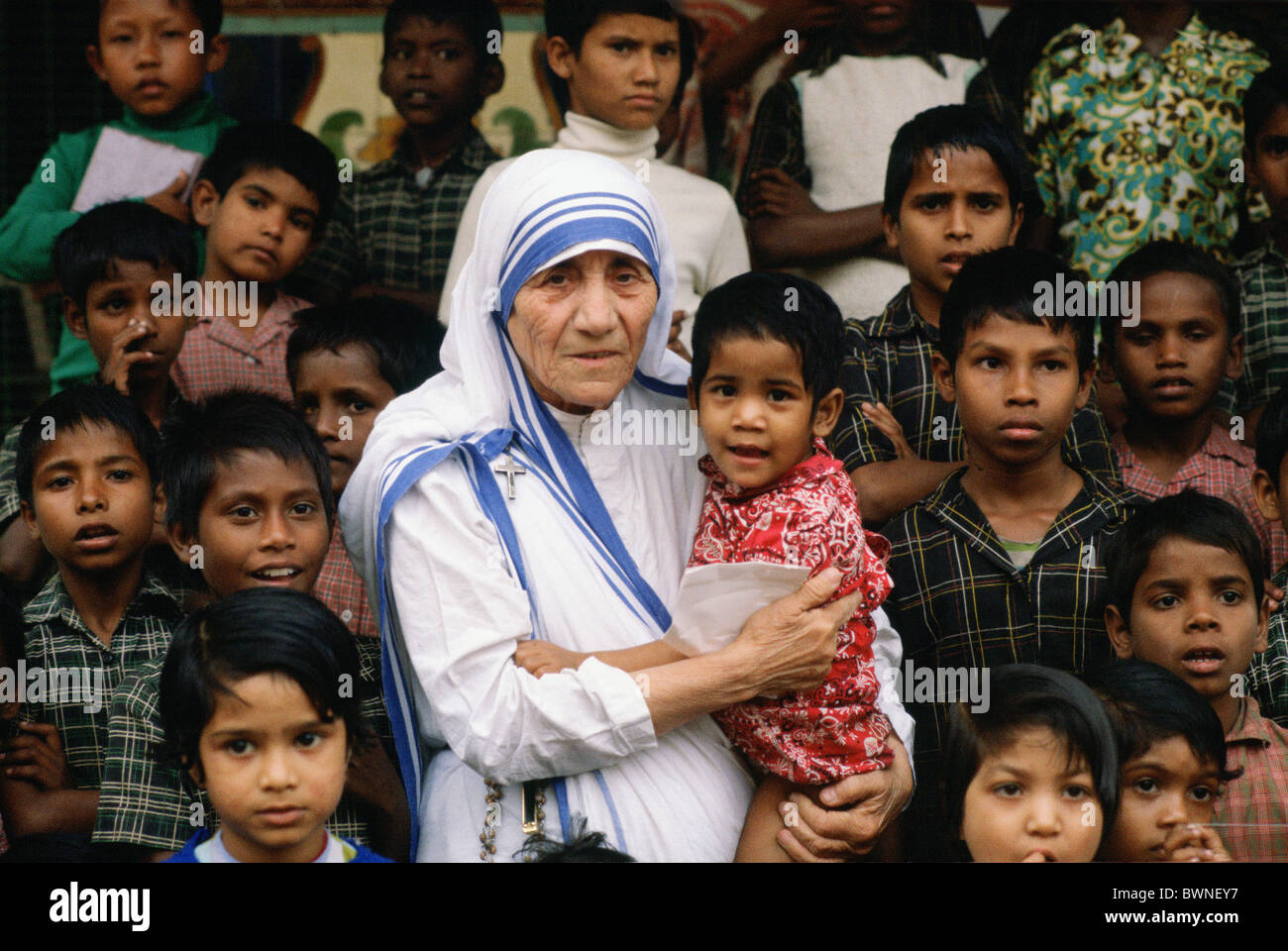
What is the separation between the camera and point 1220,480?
428 cm

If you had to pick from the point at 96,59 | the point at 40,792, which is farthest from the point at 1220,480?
the point at 96,59

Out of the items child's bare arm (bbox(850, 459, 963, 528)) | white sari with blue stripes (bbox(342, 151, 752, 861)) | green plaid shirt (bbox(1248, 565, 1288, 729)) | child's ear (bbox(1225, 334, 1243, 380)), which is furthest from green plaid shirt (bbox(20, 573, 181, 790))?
child's ear (bbox(1225, 334, 1243, 380))

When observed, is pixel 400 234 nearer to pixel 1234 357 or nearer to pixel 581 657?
pixel 581 657

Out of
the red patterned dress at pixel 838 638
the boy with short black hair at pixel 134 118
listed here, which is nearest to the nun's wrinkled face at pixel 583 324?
the red patterned dress at pixel 838 638

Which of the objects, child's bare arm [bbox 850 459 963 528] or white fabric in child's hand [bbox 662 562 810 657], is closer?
white fabric in child's hand [bbox 662 562 810 657]

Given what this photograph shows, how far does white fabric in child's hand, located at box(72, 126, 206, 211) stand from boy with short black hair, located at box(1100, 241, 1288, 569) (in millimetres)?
2938

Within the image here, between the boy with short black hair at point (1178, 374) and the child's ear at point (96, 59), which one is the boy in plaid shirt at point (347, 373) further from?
the boy with short black hair at point (1178, 374)

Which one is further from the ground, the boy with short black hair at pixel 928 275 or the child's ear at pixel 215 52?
the child's ear at pixel 215 52

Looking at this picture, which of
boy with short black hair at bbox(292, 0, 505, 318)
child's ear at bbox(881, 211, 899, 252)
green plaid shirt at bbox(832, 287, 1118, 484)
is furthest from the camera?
boy with short black hair at bbox(292, 0, 505, 318)

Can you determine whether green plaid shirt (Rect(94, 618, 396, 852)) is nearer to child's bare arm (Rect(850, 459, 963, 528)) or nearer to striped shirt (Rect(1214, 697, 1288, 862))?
child's bare arm (Rect(850, 459, 963, 528))

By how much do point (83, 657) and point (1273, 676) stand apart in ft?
9.57

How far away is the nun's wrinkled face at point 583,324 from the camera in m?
3.34

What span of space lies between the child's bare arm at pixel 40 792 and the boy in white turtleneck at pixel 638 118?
1.75 metres

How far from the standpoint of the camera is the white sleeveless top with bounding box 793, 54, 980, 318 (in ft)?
16.8
